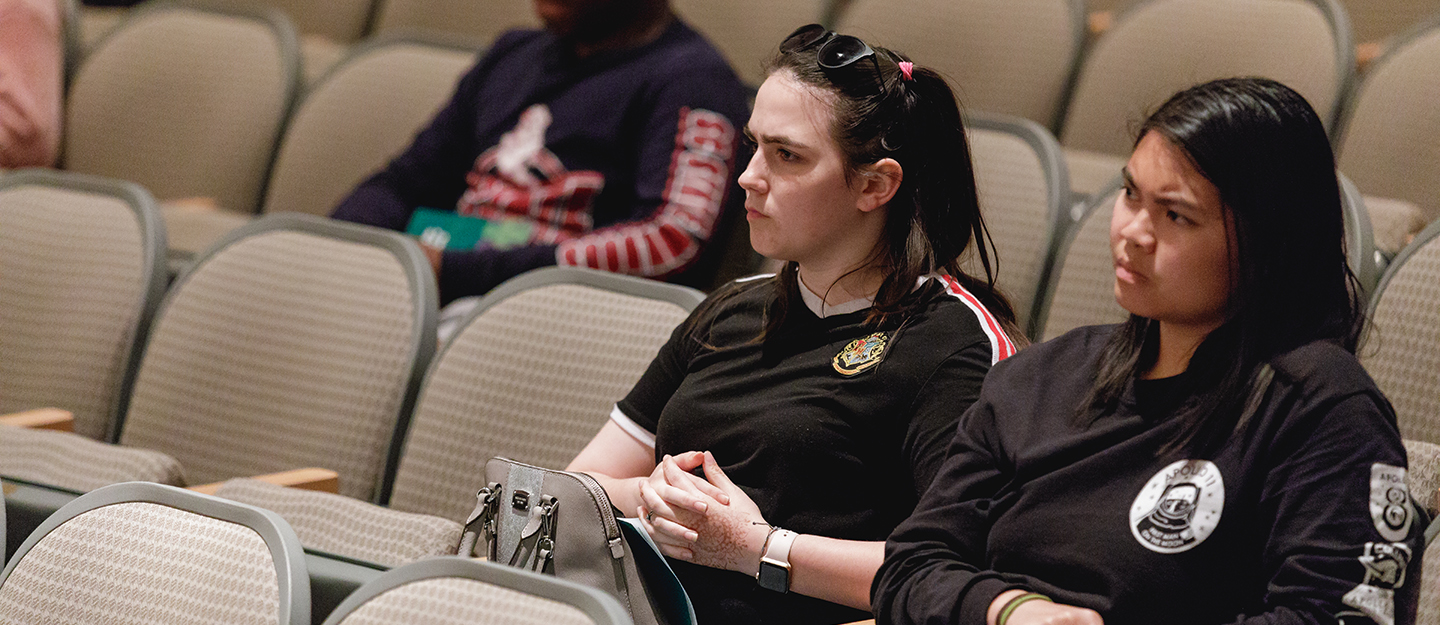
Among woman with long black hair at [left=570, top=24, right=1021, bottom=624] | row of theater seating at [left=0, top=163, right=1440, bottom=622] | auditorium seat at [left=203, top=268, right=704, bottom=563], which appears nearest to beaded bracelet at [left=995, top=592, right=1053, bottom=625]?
woman with long black hair at [left=570, top=24, right=1021, bottom=624]

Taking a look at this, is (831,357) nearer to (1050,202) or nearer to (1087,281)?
(1087,281)

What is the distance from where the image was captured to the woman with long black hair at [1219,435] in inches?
40.3

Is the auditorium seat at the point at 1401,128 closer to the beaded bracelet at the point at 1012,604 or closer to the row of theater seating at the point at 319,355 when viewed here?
the row of theater seating at the point at 319,355

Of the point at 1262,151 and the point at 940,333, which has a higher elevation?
the point at 1262,151

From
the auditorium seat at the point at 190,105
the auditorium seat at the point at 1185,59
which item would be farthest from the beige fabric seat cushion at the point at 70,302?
the auditorium seat at the point at 1185,59

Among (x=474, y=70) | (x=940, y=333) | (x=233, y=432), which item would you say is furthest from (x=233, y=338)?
(x=940, y=333)

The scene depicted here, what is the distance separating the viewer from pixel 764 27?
3.08m

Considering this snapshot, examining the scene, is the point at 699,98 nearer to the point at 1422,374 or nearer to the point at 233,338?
the point at 233,338

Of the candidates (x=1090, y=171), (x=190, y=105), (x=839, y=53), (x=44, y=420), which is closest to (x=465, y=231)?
(x=44, y=420)

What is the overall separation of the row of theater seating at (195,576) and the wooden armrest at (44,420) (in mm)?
800

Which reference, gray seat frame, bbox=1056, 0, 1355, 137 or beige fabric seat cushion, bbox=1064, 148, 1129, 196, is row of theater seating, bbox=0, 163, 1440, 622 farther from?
gray seat frame, bbox=1056, 0, 1355, 137

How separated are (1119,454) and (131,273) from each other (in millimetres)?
1698

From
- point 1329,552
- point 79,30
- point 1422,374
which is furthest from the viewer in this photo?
point 79,30

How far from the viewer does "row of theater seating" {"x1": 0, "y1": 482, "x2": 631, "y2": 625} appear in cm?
109
